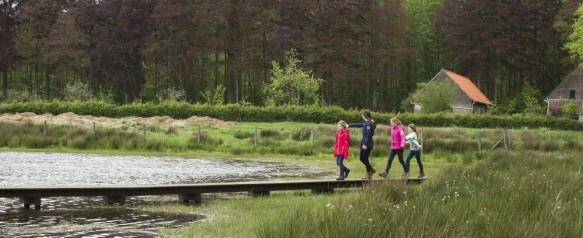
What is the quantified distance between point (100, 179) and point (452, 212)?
12.5 m

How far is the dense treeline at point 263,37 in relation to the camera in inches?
2736

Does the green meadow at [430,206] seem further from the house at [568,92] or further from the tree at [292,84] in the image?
the house at [568,92]

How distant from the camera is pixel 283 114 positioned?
163 feet

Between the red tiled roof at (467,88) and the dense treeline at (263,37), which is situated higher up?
the dense treeline at (263,37)

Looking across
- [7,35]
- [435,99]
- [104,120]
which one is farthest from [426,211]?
[7,35]

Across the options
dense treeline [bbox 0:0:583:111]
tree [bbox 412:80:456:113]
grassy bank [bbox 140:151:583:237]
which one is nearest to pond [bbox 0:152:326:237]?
grassy bank [bbox 140:151:583:237]

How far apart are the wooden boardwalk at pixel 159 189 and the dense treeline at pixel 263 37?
52.1m

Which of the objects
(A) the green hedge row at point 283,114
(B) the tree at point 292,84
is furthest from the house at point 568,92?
(B) the tree at point 292,84

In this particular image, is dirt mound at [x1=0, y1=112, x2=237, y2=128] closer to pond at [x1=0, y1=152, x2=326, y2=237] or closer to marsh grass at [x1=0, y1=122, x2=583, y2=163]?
marsh grass at [x1=0, y1=122, x2=583, y2=163]

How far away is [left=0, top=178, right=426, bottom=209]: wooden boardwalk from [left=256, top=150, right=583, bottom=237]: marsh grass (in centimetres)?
133

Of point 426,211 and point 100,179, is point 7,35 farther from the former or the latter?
point 426,211

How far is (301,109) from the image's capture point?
4978 centimetres

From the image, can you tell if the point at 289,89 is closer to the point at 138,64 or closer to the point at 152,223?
the point at 138,64

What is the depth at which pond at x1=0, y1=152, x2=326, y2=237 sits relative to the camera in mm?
10609
